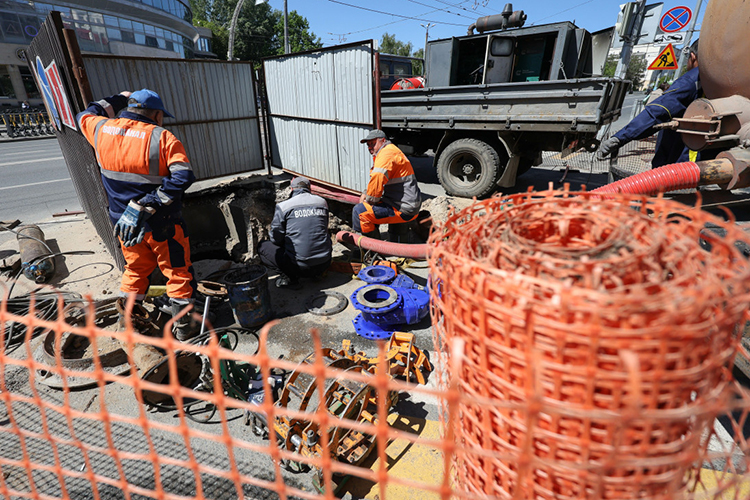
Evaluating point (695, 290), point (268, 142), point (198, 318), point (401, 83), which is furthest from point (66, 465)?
point (401, 83)

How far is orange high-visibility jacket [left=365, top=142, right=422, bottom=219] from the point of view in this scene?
15.7 feet

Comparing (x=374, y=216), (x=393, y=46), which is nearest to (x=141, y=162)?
(x=374, y=216)

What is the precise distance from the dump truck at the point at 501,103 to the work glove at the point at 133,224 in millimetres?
5526

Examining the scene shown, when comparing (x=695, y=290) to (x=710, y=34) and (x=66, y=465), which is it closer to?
(x=66, y=465)

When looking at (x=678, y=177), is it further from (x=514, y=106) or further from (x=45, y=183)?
(x=45, y=183)

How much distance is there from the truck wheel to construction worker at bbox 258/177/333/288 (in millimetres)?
3375

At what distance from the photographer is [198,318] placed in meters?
3.74

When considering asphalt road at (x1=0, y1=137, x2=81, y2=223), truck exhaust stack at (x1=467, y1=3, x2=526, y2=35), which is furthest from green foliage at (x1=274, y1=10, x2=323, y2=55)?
truck exhaust stack at (x1=467, y1=3, x2=526, y2=35)

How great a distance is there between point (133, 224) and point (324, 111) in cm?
366

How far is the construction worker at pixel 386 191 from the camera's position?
480cm

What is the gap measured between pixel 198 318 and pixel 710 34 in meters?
5.70

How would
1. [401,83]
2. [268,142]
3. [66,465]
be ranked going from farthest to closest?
[401,83], [268,142], [66,465]

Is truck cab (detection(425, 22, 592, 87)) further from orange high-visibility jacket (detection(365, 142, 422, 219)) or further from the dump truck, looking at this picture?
orange high-visibility jacket (detection(365, 142, 422, 219))

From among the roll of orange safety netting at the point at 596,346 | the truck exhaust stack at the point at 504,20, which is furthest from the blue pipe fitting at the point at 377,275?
the truck exhaust stack at the point at 504,20
